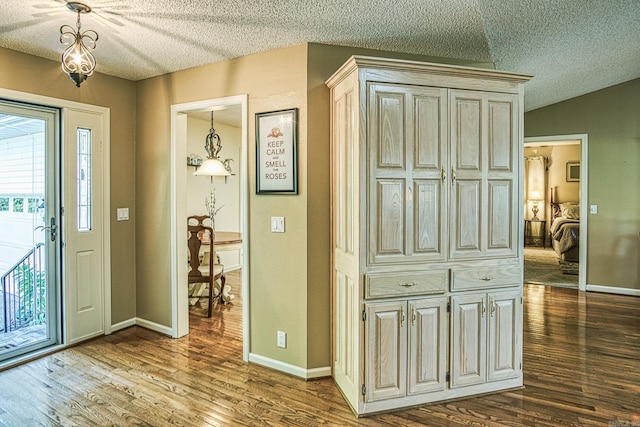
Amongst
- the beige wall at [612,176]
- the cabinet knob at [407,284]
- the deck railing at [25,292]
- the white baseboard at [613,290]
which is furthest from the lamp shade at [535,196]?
the deck railing at [25,292]

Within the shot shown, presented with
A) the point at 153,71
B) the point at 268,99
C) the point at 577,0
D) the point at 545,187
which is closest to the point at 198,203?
the point at 153,71

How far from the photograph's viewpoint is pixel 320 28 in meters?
2.58

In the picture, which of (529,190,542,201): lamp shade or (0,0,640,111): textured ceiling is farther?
(529,190,542,201): lamp shade

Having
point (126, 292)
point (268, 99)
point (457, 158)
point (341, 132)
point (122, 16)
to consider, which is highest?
point (122, 16)

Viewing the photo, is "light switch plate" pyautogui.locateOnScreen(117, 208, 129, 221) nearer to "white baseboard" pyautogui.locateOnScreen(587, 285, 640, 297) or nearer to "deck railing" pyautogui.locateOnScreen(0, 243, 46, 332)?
"deck railing" pyautogui.locateOnScreen(0, 243, 46, 332)

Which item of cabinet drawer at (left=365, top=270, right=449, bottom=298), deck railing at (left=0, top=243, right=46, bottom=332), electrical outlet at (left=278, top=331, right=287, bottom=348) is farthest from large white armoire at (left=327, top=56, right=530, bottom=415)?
deck railing at (left=0, top=243, right=46, bottom=332)

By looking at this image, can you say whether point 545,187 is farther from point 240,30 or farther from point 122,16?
point 122,16

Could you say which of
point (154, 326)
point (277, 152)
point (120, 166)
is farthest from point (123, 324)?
point (277, 152)

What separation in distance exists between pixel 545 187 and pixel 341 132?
9055 millimetres

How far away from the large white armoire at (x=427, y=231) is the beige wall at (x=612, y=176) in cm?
366

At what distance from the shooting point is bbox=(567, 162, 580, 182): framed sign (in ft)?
30.5

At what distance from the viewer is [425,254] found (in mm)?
2430

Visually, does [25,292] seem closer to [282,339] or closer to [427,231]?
[282,339]

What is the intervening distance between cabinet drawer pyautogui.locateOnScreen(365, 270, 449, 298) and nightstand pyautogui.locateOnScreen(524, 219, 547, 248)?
847 centimetres
